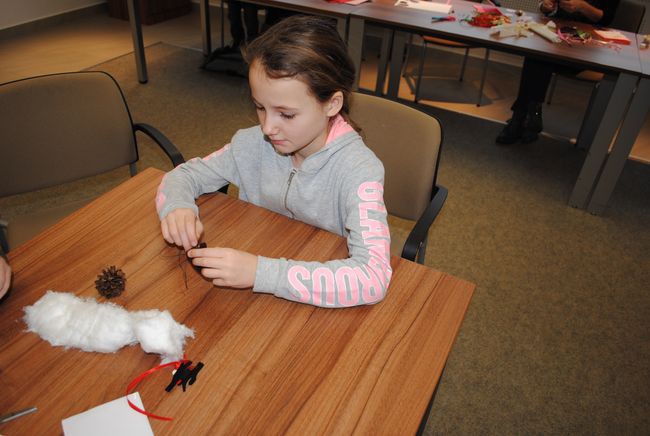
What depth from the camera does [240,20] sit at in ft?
13.3

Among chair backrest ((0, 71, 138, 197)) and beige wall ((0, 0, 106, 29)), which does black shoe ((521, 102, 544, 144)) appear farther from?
beige wall ((0, 0, 106, 29))

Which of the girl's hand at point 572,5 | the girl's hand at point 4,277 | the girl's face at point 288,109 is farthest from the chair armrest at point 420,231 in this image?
the girl's hand at point 572,5

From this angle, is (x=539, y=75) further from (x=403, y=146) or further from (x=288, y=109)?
(x=288, y=109)

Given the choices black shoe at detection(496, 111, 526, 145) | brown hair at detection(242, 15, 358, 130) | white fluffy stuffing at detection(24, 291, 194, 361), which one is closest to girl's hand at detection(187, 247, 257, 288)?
white fluffy stuffing at detection(24, 291, 194, 361)

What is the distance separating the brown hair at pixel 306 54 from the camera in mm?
989

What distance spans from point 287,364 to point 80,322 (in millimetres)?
360

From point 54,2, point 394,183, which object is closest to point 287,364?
point 394,183

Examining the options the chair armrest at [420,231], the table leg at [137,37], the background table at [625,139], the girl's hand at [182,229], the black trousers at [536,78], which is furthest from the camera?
the table leg at [137,37]

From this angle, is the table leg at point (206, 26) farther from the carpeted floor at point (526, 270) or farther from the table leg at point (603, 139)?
the table leg at point (603, 139)

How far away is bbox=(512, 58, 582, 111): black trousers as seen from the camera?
122 inches

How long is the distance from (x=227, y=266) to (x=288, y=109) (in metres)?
0.37

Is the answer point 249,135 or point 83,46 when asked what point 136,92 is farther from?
point 249,135

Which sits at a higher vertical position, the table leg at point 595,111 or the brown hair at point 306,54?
the brown hair at point 306,54

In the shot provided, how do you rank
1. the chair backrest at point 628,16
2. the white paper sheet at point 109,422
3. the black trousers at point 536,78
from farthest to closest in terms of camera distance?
Answer: the black trousers at point 536,78
the chair backrest at point 628,16
the white paper sheet at point 109,422
